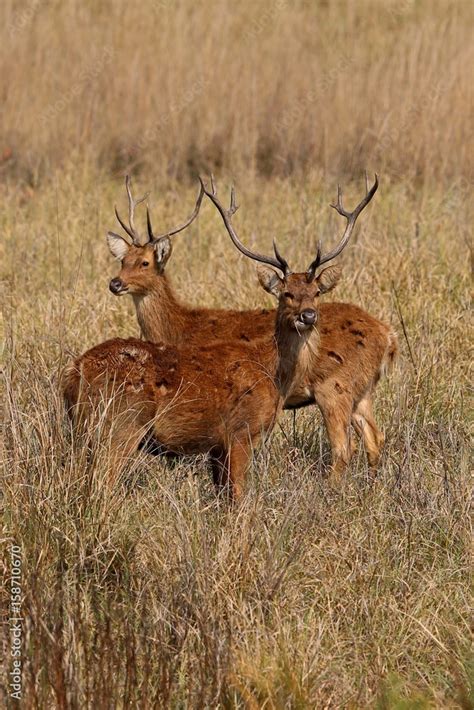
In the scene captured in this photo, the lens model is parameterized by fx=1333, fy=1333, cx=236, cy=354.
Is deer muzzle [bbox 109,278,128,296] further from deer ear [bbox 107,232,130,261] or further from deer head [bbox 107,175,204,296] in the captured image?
deer ear [bbox 107,232,130,261]

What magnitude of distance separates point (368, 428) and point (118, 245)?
2072mm

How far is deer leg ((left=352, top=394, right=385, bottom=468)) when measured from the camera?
6648 mm

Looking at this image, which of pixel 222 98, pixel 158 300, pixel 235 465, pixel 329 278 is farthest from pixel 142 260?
pixel 222 98

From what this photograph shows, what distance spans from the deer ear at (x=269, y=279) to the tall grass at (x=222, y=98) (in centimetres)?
508

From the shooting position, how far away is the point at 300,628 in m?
4.56

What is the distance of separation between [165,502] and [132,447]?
456mm

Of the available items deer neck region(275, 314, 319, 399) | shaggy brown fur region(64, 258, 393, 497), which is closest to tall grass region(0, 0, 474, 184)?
shaggy brown fur region(64, 258, 393, 497)

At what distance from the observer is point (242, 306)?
8.34m

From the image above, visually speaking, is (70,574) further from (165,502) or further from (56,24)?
(56,24)

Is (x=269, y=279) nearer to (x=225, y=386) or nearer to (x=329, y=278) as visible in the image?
(x=329, y=278)

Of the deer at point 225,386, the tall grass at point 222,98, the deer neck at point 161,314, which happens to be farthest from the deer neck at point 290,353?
the tall grass at point 222,98

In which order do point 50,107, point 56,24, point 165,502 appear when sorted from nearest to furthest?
point 165,502
point 50,107
point 56,24

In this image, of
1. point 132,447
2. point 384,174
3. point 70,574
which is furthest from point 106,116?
point 70,574

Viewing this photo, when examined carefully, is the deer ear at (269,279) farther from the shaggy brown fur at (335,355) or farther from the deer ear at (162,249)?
the deer ear at (162,249)
